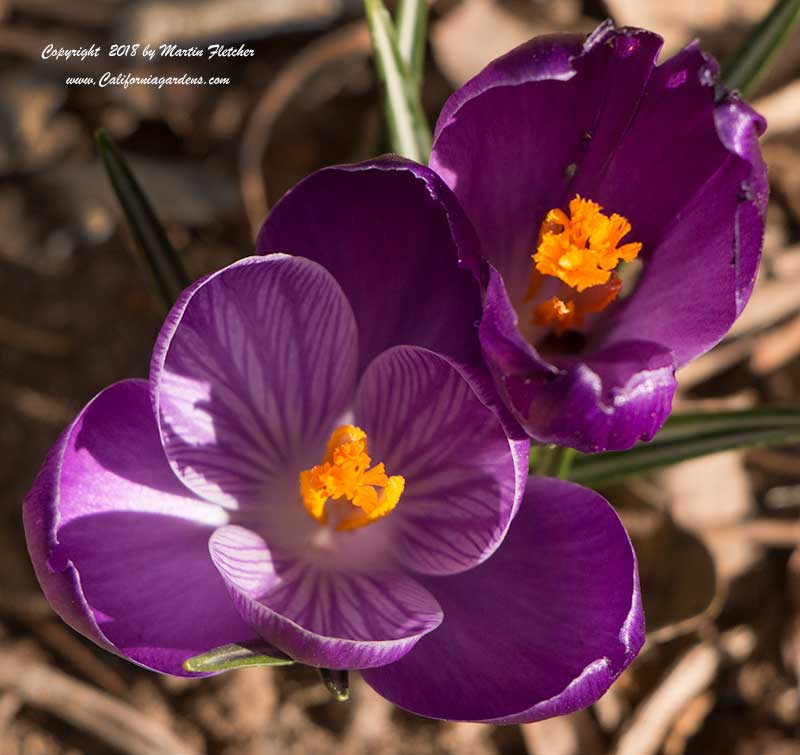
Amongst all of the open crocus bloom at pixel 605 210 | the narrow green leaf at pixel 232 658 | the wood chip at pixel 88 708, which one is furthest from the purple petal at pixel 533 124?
the wood chip at pixel 88 708

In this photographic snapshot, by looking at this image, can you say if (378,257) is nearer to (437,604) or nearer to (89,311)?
Result: (437,604)

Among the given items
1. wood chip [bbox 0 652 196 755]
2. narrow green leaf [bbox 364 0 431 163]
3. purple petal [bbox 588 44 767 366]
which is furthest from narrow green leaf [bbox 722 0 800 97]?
A: wood chip [bbox 0 652 196 755]

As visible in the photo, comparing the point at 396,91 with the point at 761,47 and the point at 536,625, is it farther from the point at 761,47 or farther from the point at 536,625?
the point at 536,625

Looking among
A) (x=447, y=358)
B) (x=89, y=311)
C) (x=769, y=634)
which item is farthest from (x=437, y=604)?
(x=89, y=311)

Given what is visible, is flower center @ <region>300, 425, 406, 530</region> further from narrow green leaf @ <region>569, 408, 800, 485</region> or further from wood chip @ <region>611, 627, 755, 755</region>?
wood chip @ <region>611, 627, 755, 755</region>

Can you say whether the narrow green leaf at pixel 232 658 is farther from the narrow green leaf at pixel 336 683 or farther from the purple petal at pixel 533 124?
the purple petal at pixel 533 124
